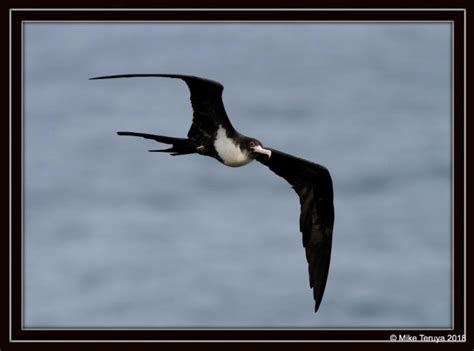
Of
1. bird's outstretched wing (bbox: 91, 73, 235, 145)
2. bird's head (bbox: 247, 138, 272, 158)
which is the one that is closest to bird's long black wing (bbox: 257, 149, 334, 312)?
bird's head (bbox: 247, 138, 272, 158)

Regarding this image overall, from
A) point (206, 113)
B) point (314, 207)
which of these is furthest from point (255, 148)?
point (314, 207)

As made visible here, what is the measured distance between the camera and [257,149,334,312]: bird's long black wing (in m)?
13.9

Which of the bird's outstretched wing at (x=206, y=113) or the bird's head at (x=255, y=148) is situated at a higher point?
the bird's outstretched wing at (x=206, y=113)

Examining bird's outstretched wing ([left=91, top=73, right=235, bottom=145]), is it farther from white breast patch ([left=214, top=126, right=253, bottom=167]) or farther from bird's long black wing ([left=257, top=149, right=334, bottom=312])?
bird's long black wing ([left=257, top=149, right=334, bottom=312])

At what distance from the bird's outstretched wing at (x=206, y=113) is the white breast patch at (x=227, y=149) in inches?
1.9

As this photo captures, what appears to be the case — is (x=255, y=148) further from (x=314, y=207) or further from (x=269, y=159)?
(x=314, y=207)

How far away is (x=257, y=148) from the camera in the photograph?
42.7 feet

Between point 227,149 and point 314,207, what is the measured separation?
5.28ft

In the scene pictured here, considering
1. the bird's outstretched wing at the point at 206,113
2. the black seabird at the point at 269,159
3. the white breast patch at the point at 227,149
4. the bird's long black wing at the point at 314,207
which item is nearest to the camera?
the bird's outstretched wing at the point at 206,113

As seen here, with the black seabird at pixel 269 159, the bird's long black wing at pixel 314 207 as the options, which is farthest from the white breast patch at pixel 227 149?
the bird's long black wing at pixel 314 207

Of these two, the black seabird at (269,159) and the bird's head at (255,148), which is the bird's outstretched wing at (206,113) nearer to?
the black seabird at (269,159)

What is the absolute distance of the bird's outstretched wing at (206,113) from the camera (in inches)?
501

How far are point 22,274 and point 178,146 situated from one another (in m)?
2.69
